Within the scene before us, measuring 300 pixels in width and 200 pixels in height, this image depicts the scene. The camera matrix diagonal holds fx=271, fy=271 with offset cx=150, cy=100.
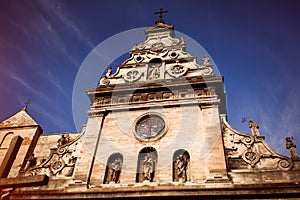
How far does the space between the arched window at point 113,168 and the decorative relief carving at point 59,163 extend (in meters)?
1.59

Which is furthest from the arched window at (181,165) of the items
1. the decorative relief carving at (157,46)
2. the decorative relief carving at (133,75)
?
the decorative relief carving at (157,46)

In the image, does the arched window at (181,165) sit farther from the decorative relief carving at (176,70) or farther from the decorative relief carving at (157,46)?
the decorative relief carving at (157,46)

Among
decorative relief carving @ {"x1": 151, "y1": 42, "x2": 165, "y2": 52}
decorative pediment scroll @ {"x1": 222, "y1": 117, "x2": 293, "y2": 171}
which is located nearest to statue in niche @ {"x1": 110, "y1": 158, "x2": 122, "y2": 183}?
decorative pediment scroll @ {"x1": 222, "y1": 117, "x2": 293, "y2": 171}

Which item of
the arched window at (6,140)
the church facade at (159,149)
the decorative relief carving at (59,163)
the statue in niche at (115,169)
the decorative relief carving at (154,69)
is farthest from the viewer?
the arched window at (6,140)

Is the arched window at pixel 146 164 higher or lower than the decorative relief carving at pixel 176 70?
lower

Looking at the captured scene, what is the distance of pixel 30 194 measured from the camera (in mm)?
10391

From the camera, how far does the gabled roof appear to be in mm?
15742

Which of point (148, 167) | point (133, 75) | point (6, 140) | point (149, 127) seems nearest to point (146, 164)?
point (148, 167)

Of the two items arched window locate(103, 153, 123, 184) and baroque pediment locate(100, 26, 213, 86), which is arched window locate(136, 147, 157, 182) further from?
baroque pediment locate(100, 26, 213, 86)

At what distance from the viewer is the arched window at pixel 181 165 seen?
10.1 metres

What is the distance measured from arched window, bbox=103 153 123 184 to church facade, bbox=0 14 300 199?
4cm

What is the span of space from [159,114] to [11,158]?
6.64m

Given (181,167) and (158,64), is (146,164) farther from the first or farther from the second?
(158,64)

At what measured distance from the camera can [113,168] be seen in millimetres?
10906
